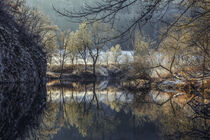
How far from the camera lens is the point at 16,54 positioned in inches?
336

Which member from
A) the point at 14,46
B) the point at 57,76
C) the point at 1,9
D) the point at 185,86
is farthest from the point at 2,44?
the point at 57,76

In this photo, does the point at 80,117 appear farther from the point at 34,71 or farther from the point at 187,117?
the point at 34,71

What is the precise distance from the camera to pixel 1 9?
26.5 feet

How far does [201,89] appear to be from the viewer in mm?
8125

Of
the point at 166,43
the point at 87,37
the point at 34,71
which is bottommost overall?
the point at 34,71

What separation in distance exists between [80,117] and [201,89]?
6.78 metres

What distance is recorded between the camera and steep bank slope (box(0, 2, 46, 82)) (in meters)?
7.68

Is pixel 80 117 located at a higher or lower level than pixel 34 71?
lower

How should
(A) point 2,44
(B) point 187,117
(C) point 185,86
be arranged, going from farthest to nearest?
1. (C) point 185,86
2. (A) point 2,44
3. (B) point 187,117

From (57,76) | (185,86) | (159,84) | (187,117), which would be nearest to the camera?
(187,117)

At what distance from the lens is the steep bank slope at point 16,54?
7682mm

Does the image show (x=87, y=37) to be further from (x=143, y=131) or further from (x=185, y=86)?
(x=143, y=131)

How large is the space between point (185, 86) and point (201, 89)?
1216 millimetres

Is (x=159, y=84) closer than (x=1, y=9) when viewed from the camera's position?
No
